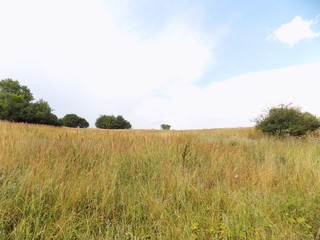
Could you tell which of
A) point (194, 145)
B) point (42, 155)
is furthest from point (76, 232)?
point (194, 145)

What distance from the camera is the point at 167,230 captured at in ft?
6.10

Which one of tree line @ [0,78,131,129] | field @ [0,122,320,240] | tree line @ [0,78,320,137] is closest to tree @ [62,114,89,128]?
tree line @ [0,78,320,137]

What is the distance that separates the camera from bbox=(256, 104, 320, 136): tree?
12286mm

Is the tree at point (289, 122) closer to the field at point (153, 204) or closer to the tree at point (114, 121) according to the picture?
the field at point (153, 204)

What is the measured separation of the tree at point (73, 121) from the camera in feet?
164

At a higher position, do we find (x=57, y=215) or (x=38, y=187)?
(x=38, y=187)

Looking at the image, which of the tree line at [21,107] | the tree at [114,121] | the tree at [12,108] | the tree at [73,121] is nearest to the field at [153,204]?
the tree line at [21,107]

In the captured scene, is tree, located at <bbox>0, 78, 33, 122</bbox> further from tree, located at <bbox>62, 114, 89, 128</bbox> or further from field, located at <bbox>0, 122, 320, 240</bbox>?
field, located at <bbox>0, 122, 320, 240</bbox>

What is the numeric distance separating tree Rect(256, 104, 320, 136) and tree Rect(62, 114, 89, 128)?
46.1 m

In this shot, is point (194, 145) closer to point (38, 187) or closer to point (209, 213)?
point (209, 213)

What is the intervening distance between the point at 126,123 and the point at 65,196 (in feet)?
163

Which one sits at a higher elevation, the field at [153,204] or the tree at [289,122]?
the tree at [289,122]

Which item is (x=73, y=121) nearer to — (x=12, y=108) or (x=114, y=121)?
(x=114, y=121)

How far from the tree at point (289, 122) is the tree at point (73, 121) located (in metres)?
46.1
